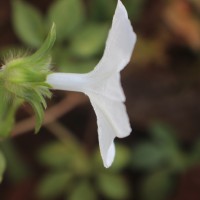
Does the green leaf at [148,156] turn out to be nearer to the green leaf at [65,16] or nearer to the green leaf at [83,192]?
the green leaf at [83,192]

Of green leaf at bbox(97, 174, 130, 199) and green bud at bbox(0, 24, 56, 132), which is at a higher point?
green bud at bbox(0, 24, 56, 132)

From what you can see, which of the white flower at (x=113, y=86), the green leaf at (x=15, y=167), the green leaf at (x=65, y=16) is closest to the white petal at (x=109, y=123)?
the white flower at (x=113, y=86)

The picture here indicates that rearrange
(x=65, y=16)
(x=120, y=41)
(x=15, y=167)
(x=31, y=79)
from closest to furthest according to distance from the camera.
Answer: (x=120, y=41), (x=31, y=79), (x=65, y=16), (x=15, y=167)

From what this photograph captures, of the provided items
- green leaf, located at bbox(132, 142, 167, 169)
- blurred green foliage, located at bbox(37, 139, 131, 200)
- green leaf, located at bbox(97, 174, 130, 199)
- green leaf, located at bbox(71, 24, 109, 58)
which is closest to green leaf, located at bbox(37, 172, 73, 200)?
blurred green foliage, located at bbox(37, 139, 131, 200)

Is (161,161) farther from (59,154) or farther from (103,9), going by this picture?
(103,9)

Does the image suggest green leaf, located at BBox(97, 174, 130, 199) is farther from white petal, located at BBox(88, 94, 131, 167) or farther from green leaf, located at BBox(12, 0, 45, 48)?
white petal, located at BBox(88, 94, 131, 167)

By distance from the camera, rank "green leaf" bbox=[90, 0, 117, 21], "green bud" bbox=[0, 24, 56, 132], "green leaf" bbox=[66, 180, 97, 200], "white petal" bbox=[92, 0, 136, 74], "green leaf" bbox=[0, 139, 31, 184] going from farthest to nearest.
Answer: "green leaf" bbox=[0, 139, 31, 184]
"green leaf" bbox=[90, 0, 117, 21]
"green leaf" bbox=[66, 180, 97, 200]
"green bud" bbox=[0, 24, 56, 132]
"white petal" bbox=[92, 0, 136, 74]

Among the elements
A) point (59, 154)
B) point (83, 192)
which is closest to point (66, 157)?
point (59, 154)

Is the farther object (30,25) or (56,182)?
(56,182)
